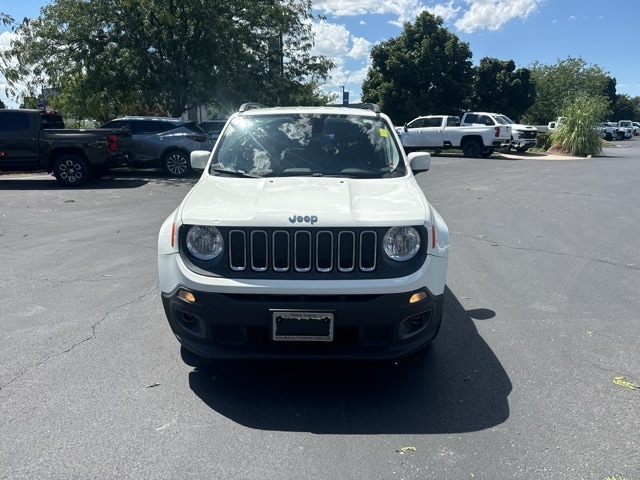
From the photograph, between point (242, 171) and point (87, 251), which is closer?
point (242, 171)

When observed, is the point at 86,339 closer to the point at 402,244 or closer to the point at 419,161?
the point at 402,244

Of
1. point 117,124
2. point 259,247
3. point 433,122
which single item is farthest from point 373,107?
point 433,122

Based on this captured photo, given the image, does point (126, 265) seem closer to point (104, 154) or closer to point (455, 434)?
point (455, 434)

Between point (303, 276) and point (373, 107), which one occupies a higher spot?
point (373, 107)

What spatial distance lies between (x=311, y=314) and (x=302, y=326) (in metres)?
0.10

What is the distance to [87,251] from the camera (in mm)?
7727

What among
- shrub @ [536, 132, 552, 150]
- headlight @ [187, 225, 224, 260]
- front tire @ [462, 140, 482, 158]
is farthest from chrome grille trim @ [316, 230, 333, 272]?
shrub @ [536, 132, 552, 150]

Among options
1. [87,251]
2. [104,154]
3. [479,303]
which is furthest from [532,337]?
[104,154]

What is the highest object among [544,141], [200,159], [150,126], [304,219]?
[200,159]

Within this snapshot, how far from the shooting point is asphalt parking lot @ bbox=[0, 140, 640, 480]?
306 centimetres

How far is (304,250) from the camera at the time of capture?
3588 mm

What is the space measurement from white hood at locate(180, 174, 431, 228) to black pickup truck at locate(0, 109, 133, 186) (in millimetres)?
11307

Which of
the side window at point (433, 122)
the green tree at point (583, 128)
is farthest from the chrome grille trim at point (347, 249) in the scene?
the green tree at point (583, 128)

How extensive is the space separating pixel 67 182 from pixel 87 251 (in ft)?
26.5
